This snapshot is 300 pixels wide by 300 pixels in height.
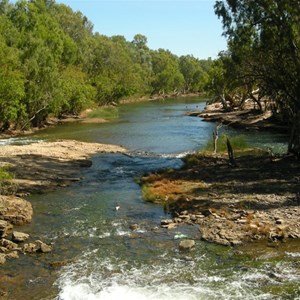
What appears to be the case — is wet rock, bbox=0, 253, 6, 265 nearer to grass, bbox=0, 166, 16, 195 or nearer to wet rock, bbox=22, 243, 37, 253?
wet rock, bbox=22, 243, 37, 253

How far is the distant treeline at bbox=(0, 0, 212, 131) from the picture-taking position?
52.8m

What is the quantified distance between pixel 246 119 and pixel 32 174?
42529 millimetres

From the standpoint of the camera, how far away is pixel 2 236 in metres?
18.7

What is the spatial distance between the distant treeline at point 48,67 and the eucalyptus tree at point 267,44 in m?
28.4

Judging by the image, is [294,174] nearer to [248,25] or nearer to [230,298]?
[248,25]

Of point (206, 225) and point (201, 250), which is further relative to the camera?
point (206, 225)

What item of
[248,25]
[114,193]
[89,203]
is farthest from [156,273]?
[248,25]

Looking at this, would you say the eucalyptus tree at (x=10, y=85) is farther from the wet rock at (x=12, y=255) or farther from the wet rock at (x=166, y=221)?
the wet rock at (x=12, y=255)

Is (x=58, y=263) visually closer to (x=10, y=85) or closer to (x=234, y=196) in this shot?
(x=234, y=196)

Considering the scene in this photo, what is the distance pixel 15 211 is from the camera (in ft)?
69.2

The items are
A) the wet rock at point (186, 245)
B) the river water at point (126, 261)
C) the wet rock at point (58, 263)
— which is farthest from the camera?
the wet rock at point (186, 245)

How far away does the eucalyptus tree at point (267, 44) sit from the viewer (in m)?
29.2

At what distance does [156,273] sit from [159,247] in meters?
2.46

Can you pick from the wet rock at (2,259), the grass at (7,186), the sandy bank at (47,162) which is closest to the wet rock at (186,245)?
the wet rock at (2,259)
